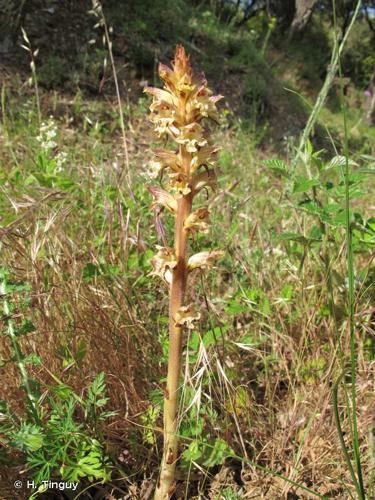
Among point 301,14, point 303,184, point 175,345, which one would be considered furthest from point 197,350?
point 301,14

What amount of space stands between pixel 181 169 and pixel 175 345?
39 centimetres

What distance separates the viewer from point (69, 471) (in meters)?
1.11

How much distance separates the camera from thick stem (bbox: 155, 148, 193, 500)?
939 millimetres

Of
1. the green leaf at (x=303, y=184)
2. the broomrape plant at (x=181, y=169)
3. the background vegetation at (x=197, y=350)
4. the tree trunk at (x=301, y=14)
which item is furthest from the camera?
the tree trunk at (x=301, y=14)

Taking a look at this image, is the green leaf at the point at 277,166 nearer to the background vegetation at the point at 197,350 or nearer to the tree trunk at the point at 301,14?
the background vegetation at the point at 197,350

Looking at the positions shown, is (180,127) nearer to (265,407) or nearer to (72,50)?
(265,407)

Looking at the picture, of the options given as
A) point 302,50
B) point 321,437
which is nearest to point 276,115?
point 321,437

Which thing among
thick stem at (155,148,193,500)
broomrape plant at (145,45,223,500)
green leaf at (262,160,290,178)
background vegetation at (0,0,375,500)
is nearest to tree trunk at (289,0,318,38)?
background vegetation at (0,0,375,500)

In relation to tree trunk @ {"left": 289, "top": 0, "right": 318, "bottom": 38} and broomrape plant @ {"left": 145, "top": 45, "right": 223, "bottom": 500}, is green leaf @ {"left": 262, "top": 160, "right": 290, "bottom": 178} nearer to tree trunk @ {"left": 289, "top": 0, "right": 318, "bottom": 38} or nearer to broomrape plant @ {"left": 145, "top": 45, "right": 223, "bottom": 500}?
broomrape plant @ {"left": 145, "top": 45, "right": 223, "bottom": 500}

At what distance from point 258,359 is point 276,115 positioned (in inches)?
226

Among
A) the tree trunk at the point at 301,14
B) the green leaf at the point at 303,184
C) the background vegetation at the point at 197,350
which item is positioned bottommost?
the background vegetation at the point at 197,350

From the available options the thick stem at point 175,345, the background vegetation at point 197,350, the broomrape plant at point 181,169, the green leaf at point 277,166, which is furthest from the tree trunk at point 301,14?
the thick stem at point 175,345

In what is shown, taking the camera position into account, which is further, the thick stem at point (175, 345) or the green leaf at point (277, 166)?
the green leaf at point (277, 166)

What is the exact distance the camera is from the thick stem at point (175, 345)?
0.94 m
